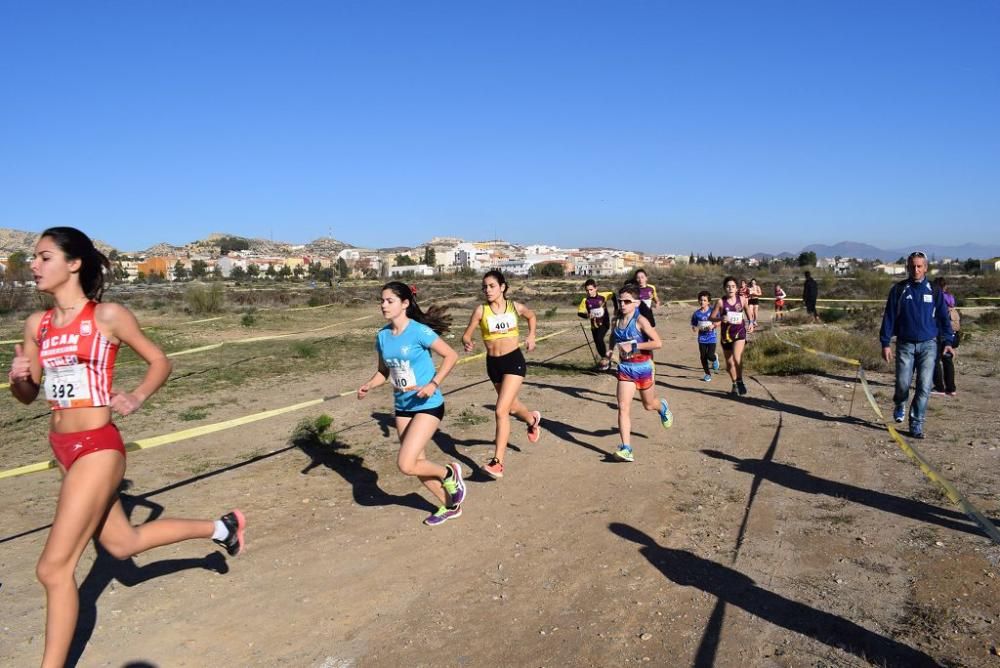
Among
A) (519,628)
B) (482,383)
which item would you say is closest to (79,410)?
(519,628)

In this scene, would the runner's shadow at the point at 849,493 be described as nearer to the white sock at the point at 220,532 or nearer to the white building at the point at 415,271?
the white sock at the point at 220,532

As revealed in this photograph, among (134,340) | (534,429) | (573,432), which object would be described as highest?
(134,340)

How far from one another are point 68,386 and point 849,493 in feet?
19.7

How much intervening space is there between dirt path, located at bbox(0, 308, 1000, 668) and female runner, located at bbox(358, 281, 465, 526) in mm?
341

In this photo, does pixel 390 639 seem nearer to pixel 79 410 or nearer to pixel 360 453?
pixel 79 410

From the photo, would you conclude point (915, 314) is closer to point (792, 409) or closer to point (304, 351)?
point (792, 409)

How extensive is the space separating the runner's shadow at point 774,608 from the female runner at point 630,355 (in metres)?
2.33

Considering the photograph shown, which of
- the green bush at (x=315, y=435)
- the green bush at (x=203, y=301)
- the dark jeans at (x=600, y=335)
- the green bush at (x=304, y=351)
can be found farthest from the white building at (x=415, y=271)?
the green bush at (x=315, y=435)

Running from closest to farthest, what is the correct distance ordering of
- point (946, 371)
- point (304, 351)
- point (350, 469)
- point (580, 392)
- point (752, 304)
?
point (350, 469)
point (946, 371)
point (580, 392)
point (752, 304)
point (304, 351)

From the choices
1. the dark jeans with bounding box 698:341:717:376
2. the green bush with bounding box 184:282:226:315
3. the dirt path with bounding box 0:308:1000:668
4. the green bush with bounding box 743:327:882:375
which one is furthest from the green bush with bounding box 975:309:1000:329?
the green bush with bounding box 184:282:226:315

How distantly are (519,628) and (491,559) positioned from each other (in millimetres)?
→ 1015

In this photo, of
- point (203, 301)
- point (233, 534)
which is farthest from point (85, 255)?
point (203, 301)

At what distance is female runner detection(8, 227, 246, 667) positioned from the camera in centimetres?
349

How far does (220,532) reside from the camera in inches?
184
